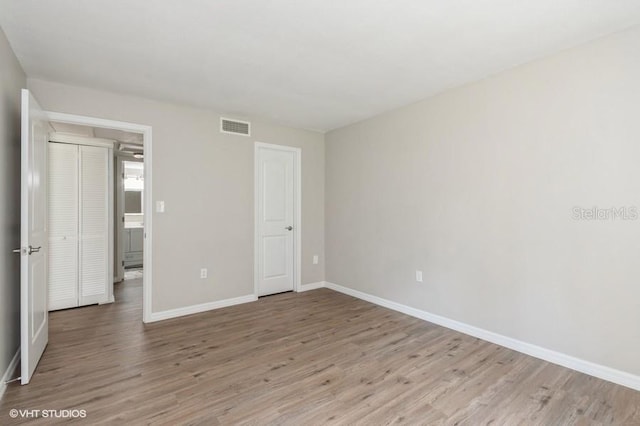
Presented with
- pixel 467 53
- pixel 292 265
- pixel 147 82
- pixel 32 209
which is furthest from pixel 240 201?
pixel 467 53

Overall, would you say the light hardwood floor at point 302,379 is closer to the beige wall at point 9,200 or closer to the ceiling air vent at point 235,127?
the beige wall at point 9,200

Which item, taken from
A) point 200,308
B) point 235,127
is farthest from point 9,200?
point 235,127

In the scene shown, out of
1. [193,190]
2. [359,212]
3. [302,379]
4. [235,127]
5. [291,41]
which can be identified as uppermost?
[291,41]

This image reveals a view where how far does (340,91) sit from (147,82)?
1887mm

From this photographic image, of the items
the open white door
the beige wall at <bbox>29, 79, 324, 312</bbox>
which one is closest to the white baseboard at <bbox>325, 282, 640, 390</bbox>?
the beige wall at <bbox>29, 79, 324, 312</bbox>

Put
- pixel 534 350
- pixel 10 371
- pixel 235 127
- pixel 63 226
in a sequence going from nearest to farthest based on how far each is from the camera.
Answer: pixel 10 371, pixel 534 350, pixel 63 226, pixel 235 127

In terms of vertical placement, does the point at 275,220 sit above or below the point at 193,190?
below

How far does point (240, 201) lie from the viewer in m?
4.06

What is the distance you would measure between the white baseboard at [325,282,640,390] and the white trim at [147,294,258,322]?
1.84m

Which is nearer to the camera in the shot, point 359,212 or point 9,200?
point 9,200

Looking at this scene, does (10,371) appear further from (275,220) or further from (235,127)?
(235,127)

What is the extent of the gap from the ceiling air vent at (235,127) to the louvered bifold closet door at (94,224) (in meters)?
1.67

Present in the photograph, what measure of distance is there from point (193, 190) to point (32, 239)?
1621mm

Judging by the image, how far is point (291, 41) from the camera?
7.38ft
